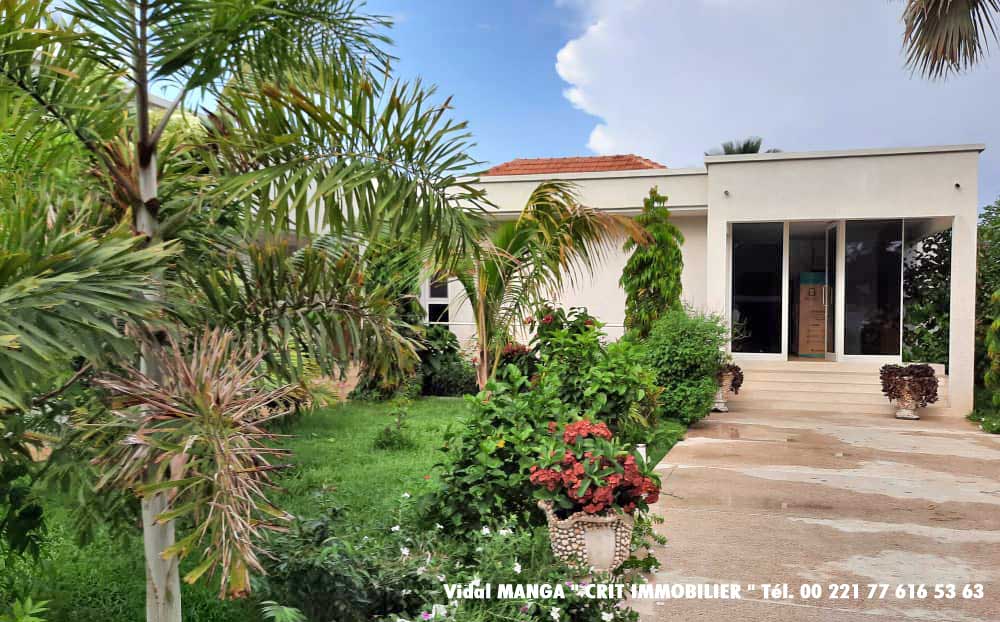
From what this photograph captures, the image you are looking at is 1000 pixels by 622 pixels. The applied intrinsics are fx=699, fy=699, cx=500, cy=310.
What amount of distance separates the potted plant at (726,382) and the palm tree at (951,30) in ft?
17.0

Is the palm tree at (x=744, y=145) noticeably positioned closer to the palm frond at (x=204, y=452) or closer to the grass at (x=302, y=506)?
the grass at (x=302, y=506)

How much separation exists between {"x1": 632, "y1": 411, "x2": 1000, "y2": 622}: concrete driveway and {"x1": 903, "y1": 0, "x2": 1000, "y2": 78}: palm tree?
4293mm

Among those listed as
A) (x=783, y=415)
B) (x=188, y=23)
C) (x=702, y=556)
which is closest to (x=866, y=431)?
(x=783, y=415)

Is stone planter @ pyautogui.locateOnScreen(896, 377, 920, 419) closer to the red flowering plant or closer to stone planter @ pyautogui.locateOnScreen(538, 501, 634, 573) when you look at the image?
the red flowering plant

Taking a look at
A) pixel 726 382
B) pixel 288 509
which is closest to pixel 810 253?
pixel 726 382

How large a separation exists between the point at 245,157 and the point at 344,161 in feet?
1.51

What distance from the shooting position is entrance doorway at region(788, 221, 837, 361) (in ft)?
45.4

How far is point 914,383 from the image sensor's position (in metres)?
10.6

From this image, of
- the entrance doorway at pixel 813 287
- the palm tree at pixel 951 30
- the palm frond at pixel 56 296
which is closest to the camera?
the palm frond at pixel 56 296

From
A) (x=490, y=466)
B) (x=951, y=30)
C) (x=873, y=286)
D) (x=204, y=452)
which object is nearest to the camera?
(x=204, y=452)

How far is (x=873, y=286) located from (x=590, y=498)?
1165 cm

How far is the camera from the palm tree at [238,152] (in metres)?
2.35

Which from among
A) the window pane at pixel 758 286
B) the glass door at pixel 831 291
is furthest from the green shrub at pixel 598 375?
the glass door at pixel 831 291

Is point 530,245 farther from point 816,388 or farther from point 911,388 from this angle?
point 816,388
